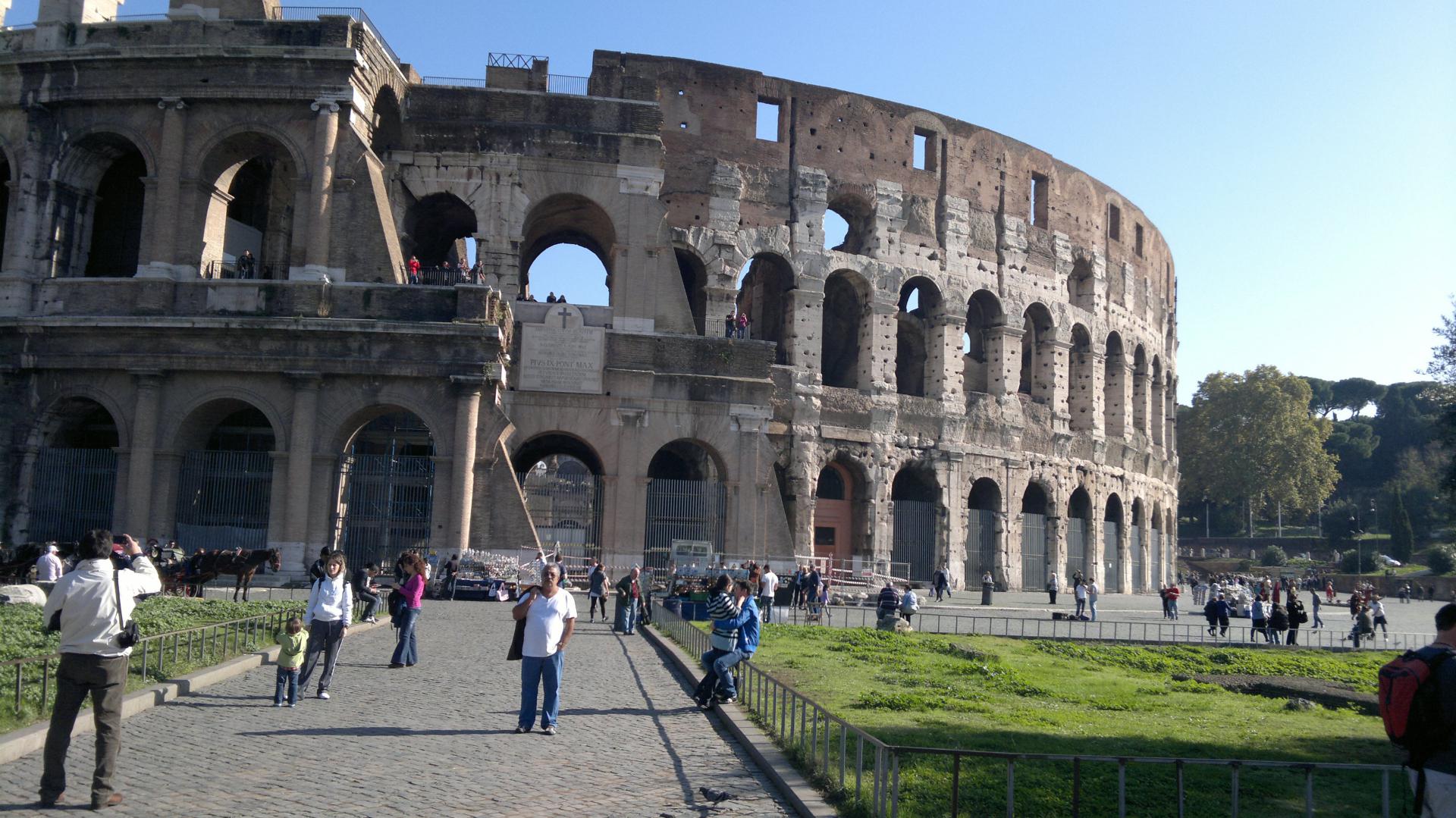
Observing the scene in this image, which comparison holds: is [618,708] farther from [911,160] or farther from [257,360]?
[911,160]

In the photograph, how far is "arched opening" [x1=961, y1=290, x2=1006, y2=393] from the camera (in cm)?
3606

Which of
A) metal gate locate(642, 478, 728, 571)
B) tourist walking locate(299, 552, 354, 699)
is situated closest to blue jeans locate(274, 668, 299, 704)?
tourist walking locate(299, 552, 354, 699)

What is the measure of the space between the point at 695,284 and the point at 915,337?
7523 mm

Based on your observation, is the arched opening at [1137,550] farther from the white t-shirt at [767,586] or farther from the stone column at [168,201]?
the stone column at [168,201]

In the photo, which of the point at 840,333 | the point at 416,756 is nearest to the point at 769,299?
the point at 840,333

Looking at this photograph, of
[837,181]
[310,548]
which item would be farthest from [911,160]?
[310,548]

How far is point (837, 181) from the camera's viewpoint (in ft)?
108

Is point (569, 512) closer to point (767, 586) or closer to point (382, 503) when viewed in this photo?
point (382, 503)

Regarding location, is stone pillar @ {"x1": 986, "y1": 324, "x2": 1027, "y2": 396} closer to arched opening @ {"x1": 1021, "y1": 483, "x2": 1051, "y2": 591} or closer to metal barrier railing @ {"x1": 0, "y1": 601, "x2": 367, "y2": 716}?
arched opening @ {"x1": 1021, "y1": 483, "x2": 1051, "y2": 591}

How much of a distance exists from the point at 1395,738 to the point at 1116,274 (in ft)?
124

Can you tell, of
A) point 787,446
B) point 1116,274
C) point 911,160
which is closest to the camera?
point 787,446

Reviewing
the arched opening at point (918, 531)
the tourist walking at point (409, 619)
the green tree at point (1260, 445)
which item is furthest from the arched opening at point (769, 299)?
the green tree at point (1260, 445)

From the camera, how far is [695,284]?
32.8 m

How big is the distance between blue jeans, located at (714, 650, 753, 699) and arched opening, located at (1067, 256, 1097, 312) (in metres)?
31.1
